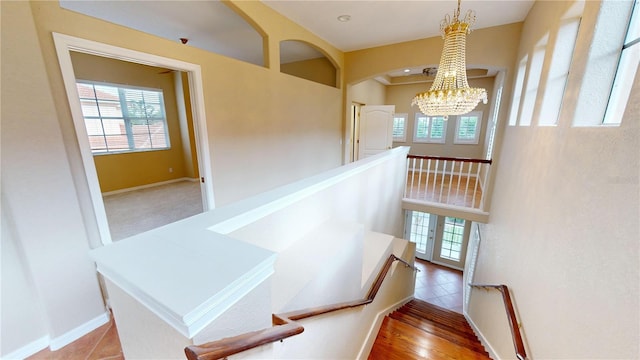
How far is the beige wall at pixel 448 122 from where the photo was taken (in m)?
6.23

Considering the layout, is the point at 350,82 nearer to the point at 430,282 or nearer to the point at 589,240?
the point at 589,240

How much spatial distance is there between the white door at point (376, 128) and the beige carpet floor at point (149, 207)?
4.05 meters

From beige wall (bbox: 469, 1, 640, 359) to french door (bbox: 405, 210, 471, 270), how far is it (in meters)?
4.60

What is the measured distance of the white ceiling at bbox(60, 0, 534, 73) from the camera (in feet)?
9.26

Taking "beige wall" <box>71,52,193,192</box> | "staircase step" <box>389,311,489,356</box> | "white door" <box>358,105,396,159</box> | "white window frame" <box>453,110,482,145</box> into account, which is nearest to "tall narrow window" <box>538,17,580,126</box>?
"staircase step" <box>389,311,489,356</box>

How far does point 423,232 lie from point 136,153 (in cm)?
812

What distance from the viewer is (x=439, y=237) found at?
23.9ft

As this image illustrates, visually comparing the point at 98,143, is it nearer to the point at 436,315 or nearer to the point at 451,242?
the point at 436,315

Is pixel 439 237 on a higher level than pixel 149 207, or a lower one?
lower

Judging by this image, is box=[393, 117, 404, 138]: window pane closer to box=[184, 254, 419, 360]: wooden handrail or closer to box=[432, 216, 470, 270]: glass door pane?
box=[432, 216, 470, 270]: glass door pane

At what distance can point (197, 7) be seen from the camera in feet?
9.57

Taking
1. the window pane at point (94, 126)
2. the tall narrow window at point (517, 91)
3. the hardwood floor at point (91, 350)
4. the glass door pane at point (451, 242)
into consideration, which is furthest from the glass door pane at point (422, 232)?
the window pane at point (94, 126)

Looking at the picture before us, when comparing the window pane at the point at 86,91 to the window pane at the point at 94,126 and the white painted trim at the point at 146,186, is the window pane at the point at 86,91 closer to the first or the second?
the window pane at the point at 94,126

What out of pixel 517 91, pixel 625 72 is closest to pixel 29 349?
pixel 625 72
